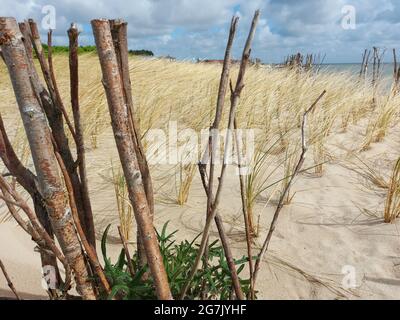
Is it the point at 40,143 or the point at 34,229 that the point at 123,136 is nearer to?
the point at 40,143

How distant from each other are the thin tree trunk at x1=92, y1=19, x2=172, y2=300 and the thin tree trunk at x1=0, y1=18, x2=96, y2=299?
14cm

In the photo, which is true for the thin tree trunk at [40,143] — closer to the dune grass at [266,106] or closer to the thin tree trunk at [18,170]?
the thin tree trunk at [18,170]

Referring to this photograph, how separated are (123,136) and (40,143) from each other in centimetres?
16

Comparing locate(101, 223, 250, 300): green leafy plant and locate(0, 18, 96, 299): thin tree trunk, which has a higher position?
locate(0, 18, 96, 299): thin tree trunk

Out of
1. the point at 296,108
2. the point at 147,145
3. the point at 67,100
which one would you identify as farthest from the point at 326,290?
the point at 67,100

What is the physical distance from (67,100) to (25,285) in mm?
3293

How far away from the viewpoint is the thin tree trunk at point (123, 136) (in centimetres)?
64

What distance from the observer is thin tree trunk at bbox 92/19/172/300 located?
0.64m

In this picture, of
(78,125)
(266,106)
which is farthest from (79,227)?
(266,106)

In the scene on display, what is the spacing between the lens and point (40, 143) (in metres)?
0.71

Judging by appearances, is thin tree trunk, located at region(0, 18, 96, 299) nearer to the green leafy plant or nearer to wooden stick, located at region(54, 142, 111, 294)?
wooden stick, located at region(54, 142, 111, 294)

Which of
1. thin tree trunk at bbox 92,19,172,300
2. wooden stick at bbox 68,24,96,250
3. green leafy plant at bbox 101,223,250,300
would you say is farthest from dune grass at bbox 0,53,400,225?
thin tree trunk at bbox 92,19,172,300
